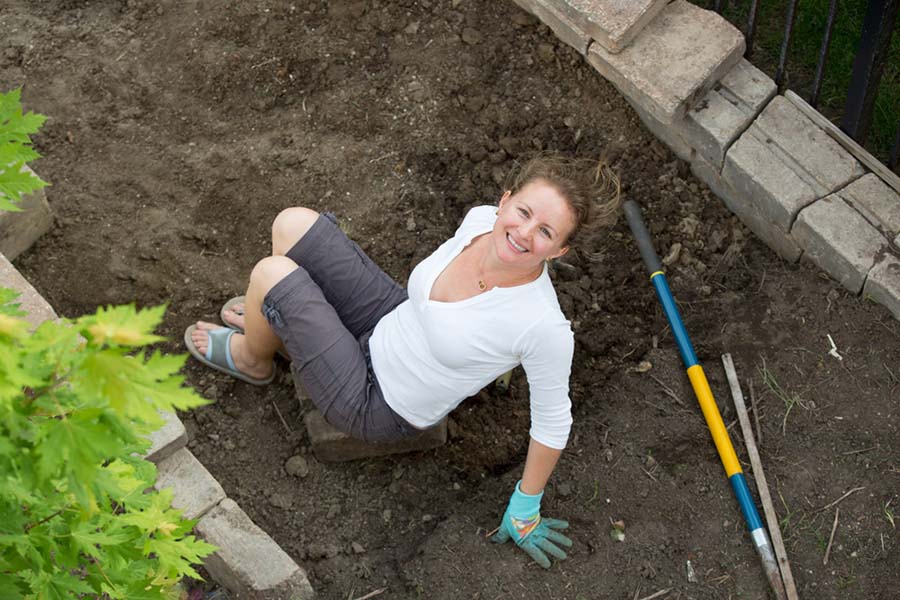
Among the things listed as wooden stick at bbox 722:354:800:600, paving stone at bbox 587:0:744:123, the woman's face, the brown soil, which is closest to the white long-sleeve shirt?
the woman's face

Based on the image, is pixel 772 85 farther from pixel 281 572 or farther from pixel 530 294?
pixel 281 572

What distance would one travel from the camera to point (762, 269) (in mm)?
3572

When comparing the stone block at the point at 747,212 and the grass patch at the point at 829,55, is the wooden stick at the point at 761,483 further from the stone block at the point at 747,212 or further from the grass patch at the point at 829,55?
the grass patch at the point at 829,55

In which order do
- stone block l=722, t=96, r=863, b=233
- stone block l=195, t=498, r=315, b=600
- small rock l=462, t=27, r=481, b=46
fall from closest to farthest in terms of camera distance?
1. stone block l=195, t=498, r=315, b=600
2. stone block l=722, t=96, r=863, b=233
3. small rock l=462, t=27, r=481, b=46

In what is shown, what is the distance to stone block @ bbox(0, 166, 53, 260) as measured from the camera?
3492mm

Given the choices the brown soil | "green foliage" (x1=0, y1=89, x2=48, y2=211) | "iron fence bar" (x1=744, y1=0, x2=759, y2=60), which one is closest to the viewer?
"green foliage" (x1=0, y1=89, x2=48, y2=211)

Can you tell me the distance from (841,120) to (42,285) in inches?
117

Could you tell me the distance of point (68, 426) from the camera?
1452 mm

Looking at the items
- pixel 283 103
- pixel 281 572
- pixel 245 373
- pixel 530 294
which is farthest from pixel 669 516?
pixel 283 103

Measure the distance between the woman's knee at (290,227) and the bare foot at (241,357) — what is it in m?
0.35

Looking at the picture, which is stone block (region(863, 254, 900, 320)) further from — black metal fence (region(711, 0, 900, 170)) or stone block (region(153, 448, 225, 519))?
stone block (region(153, 448, 225, 519))

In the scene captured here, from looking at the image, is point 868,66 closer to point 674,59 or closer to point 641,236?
point 674,59

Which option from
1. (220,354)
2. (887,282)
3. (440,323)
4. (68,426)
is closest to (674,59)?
(887,282)

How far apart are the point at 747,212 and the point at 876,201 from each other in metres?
0.44
